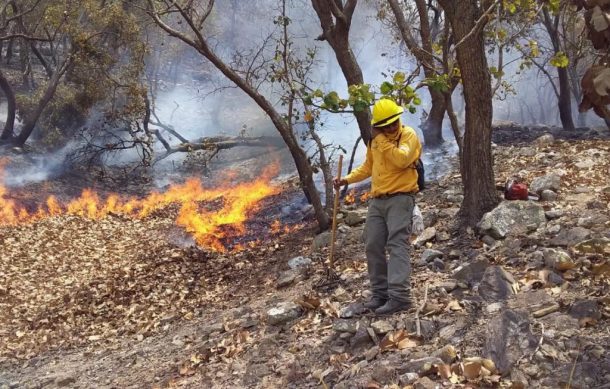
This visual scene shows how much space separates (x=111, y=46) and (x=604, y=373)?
18359 millimetres

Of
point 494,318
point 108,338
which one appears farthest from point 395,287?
point 108,338

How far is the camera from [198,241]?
10.8m

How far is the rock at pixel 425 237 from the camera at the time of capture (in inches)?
265

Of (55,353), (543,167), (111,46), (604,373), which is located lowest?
(55,353)

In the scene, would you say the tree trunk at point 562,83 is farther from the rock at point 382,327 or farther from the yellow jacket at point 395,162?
the rock at point 382,327

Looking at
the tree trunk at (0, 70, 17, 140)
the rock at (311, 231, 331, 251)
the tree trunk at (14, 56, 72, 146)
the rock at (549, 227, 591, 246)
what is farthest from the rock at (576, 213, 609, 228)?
the tree trunk at (0, 70, 17, 140)

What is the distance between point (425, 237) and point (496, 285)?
2192mm

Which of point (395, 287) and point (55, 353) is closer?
point (395, 287)

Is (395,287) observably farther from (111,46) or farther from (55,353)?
(111,46)

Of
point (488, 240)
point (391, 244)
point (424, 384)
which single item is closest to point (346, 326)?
point (391, 244)

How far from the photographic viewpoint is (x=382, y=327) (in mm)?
4500

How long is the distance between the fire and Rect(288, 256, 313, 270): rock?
2.53 meters

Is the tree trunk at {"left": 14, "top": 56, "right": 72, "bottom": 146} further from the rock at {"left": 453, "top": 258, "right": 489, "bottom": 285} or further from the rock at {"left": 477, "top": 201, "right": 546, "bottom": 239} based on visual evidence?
the rock at {"left": 453, "top": 258, "right": 489, "bottom": 285}

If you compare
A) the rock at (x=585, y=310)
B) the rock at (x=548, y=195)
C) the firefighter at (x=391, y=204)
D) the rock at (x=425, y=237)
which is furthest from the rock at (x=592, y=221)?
the firefighter at (x=391, y=204)
